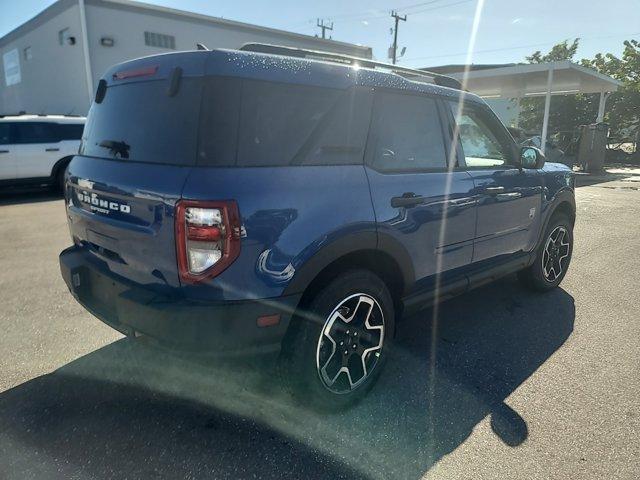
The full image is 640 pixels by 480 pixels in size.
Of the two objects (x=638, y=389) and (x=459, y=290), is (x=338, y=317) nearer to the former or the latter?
(x=459, y=290)

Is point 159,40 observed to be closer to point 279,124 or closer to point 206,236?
point 279,124

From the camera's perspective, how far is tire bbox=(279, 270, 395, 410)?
7.93 feet

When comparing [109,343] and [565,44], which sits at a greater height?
[565,44]

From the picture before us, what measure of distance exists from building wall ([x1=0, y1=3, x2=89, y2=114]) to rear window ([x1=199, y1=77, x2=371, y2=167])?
1888 centimetres

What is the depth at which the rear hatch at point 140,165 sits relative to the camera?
217 cm

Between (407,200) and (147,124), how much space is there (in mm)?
1518

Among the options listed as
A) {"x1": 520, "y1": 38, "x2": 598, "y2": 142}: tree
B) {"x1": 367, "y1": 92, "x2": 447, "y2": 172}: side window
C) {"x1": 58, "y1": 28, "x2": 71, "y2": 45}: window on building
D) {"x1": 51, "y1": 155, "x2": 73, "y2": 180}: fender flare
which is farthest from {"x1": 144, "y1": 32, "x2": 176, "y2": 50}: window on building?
Result: {"x1": 520, "y1": 38, "x2": 598, "y2": 142}: tree

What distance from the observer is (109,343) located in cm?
344

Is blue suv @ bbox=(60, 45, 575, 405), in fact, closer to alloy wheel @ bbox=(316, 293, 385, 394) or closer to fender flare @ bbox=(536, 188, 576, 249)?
alloy wheel @ bbox=(316, 293, 385, 394)

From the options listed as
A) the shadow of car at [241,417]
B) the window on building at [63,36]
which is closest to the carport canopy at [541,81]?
the window on building at [63,36]

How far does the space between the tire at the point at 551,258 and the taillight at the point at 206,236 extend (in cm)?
336

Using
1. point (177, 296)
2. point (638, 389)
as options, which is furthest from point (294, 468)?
point (638, 389)

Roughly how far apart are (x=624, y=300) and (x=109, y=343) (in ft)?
15.2

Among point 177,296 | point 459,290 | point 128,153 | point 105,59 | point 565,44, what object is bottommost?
point 459,290
